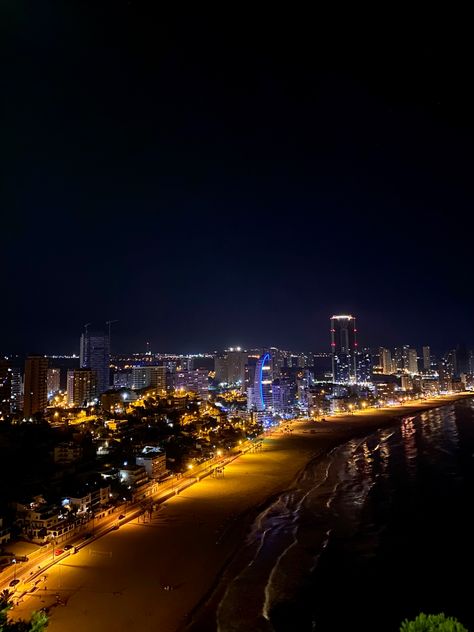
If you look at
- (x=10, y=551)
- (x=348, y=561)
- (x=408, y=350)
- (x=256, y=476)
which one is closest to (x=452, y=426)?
(x=256, y=476)

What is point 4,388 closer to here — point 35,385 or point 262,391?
point 35,385

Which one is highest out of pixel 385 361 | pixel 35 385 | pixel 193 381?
pixel 385 361

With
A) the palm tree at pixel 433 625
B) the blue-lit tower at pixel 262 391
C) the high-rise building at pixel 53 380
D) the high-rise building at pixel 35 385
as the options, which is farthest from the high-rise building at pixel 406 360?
the palm tree at pixel 433 625

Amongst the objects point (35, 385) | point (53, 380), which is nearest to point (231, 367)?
point (53, 380)

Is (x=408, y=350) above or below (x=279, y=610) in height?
above

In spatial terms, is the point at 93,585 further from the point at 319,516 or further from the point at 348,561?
the point at 319,516

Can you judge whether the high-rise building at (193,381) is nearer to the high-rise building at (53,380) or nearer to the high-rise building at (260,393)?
the high-rise building at (260,393)
